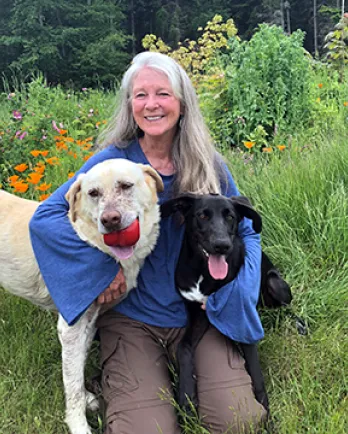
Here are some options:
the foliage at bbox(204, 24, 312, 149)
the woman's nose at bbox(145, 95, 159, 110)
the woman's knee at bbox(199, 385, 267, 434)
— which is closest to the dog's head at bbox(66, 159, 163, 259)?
the woman's nose at bbox(145, 95, 159, 110)

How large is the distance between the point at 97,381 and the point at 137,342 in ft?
1.24

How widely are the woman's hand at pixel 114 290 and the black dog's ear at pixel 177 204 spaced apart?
1.25ft

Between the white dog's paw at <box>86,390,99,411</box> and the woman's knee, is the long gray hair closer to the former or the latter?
the woman's knee

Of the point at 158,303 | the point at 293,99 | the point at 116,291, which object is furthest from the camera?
the point at 293,99

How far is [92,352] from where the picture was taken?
8.34 ft

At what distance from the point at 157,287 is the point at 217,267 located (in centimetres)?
39

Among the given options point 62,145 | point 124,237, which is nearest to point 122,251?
point 124,237

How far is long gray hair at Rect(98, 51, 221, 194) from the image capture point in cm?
229

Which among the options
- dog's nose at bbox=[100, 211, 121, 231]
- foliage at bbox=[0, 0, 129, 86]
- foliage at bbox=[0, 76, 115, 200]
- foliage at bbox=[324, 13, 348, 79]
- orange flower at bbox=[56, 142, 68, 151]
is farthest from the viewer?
foliage at bbox=[0, 0, 129, 86]

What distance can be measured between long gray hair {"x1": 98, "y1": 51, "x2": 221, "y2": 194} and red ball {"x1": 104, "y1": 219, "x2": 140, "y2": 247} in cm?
48

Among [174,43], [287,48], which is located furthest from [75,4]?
[287,48]

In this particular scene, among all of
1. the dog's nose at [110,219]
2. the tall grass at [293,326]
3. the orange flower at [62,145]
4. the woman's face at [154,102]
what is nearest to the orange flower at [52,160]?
the orange flower at [62,145]

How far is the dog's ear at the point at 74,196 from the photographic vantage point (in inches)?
78.0

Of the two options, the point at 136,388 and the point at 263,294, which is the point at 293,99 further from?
the point at 136,388
